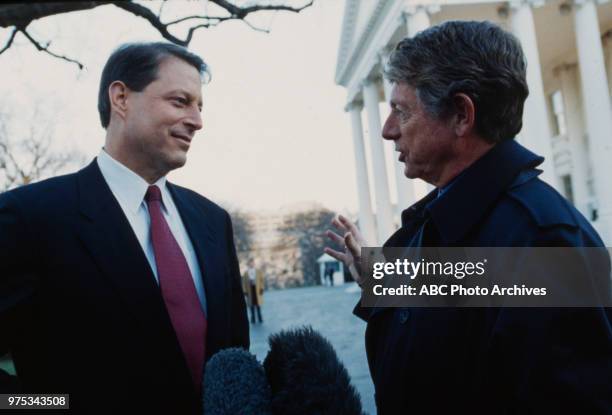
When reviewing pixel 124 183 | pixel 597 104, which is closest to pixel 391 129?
pixel 124 183

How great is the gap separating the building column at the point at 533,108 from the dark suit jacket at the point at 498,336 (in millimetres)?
18718

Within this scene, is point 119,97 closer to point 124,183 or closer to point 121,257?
point 124,183

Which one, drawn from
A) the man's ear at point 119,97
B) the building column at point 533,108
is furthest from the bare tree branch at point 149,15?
the building column at point 533,108

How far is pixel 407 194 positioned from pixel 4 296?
24.1 metres

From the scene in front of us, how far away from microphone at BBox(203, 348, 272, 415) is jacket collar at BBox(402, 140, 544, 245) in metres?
0.76

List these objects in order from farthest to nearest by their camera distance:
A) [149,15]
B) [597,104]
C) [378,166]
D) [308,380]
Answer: [378,166] < [597,104] < [149,15] < [308,380]

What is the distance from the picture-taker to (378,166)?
30.4 m

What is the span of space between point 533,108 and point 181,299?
1960 centimetres

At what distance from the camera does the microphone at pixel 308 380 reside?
1198 millimetres

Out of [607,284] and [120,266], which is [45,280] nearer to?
[120,266]

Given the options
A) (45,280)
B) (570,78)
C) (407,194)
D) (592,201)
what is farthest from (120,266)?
(570,78)

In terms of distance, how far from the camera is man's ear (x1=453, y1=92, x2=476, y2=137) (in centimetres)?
180

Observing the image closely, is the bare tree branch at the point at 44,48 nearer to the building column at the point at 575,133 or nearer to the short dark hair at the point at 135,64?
the short dark hair at the point at 135,64

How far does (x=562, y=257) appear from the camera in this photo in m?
1.39
